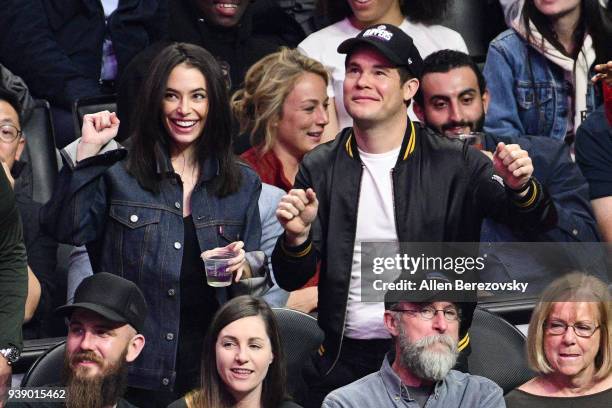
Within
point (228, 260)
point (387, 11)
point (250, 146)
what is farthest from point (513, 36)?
point (228, 260)

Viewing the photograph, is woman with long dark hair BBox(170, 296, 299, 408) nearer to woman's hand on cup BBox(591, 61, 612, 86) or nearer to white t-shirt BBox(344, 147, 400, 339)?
white t-shirt BBox(344, 147, 400, 339)

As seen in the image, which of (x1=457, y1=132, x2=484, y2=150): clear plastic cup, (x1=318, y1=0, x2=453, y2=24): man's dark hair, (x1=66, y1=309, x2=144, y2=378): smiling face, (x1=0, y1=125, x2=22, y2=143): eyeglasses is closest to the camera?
(x1=66, y1=309, x2=144, y2=378): smiling face

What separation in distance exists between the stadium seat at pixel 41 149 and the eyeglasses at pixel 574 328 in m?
2.54

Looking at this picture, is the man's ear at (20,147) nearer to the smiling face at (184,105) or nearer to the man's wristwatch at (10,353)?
the smiling face at (184,105)

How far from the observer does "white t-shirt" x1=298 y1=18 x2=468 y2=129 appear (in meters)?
7.07

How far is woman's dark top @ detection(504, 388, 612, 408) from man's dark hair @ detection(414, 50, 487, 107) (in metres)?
1.69

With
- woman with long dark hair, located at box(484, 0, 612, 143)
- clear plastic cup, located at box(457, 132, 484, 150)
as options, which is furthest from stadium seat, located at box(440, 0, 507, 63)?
clear plastic cup, located at box(457, 132, 484, 150)

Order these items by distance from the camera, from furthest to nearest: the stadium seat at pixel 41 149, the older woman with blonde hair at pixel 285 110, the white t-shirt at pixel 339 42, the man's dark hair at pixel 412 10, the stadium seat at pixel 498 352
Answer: the man's dark hair at pixel 412 10, the white t-shirt at pixel 339 42, the stadium seat at pixel 41 149, the older woman with blonde hair at pixel 285 110, the stadium seat at pixel 498 352

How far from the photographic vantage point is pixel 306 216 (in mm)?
5125

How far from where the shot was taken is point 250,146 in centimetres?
694

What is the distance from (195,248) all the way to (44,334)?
0.99 metres

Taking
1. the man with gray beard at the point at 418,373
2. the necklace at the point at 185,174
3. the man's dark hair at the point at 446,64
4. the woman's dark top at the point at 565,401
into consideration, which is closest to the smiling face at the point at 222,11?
the man's dark hair at the point at 446,64

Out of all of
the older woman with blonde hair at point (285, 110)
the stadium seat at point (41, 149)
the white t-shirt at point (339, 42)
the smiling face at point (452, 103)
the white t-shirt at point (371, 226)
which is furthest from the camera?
the white t-shirt at point (339, 42)

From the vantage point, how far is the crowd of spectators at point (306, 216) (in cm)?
527
